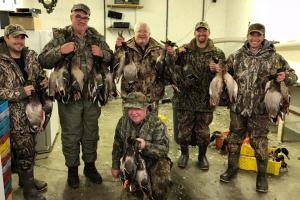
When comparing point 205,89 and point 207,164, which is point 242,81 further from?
point 207,164

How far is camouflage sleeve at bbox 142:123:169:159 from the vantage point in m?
2.90

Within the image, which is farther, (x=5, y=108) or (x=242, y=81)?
(x=242, y=81)

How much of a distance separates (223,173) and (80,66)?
6.97ft

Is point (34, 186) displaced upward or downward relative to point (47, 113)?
downward

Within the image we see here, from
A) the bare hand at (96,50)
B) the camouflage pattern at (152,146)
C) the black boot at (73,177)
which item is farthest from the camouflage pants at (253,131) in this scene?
the black boot at (73,177)

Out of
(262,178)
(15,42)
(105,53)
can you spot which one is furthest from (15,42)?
(262,178)

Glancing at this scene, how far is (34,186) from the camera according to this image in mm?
3381

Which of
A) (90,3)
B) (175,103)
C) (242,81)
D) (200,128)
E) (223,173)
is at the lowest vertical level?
(223,173)

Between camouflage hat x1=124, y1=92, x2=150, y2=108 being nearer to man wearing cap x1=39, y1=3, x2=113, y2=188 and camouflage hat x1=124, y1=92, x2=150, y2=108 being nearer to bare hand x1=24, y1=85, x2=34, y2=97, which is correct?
man wearing cap x1=39, y1=3, x2=113, y2=188

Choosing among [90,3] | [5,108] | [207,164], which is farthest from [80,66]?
[90,3]

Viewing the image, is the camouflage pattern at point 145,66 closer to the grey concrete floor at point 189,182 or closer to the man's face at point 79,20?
the man's face at point 79,20

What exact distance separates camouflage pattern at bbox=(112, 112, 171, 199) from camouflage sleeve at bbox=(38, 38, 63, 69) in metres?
0.88

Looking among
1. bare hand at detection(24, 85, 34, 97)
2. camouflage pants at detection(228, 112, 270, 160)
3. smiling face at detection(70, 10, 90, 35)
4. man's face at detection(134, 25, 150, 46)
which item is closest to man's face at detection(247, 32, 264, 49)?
camouflage pants at detection(228, 112, 270, 160)

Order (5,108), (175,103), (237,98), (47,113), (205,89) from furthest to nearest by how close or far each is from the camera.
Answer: (175,103), (205,89), (237,98), (47,113), (5,108)
